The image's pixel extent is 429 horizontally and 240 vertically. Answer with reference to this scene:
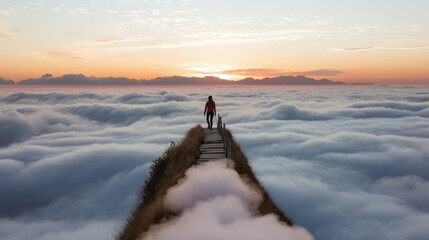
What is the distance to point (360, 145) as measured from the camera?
175750mm

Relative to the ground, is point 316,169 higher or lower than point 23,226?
higher

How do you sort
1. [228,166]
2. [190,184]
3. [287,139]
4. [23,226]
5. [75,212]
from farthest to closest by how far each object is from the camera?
[287,139]
[75,212]
[23,226]
[228,166]
[190,184]

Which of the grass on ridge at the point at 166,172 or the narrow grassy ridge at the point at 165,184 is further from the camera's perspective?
the grass on ridge at the point at 166,172

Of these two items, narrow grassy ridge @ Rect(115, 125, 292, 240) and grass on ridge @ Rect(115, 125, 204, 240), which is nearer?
narrow grassy ridge @ Rect(115, 125, 292, 240)

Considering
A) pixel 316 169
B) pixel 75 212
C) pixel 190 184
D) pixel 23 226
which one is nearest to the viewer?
pixel 190 184

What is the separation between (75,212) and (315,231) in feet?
481

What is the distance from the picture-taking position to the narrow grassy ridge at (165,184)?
7.65m

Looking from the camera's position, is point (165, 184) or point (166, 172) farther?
point (166, 172)

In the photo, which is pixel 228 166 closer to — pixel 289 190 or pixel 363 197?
pixel 289 190

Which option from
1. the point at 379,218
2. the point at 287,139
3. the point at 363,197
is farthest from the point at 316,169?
the point at 287,139

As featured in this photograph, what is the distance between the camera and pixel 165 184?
39.5ft

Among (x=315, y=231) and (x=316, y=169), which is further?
(x=316, y=169)

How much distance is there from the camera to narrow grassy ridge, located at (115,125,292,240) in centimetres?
765

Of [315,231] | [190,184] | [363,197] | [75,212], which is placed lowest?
[75,212]
